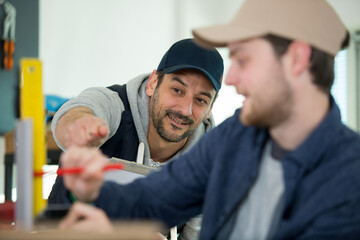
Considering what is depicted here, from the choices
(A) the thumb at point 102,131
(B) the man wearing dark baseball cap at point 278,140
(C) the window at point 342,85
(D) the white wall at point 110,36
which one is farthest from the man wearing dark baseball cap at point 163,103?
(C) the window at point 342,85

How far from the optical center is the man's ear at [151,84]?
6.46ft

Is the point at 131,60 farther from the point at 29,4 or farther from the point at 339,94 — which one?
the point at 339,94

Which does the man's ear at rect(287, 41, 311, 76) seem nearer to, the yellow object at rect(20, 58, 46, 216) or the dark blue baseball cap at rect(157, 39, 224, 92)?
the yellow object at rect(20, 58, 46, 216)

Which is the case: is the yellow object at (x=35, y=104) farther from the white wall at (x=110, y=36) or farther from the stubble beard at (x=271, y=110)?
the white wall at (x=110, y=36)

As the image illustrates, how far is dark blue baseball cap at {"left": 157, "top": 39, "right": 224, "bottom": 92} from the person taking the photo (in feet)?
5.99

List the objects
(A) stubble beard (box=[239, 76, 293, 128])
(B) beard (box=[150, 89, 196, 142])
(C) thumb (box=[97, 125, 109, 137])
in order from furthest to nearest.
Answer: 1. (B) beard (box=[150, 89, 196, 142])
2. (C) thumb (box=[97, 125, 109, 137])
3. (A) stubble beard (box=[239, 76, 293, 128])

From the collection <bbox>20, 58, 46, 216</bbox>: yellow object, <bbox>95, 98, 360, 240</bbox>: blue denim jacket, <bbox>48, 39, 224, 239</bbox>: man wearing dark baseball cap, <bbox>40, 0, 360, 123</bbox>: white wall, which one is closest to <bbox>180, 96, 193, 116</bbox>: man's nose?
<bbox>48, 39, 224, 239</bbox>: man wearing dark baseball cap

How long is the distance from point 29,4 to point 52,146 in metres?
1.24

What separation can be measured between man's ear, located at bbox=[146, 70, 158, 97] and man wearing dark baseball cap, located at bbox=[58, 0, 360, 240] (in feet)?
3.04

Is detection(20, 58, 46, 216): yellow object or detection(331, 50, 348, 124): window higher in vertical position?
detection(20, 58, 46, 216): yellow object

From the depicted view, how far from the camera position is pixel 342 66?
4.98 metres

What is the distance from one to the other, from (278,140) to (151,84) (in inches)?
42.6

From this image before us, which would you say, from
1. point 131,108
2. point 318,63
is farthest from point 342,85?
point 318,63

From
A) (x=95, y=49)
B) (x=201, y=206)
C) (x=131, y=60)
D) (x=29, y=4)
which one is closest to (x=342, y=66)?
(x=131, y=60)
